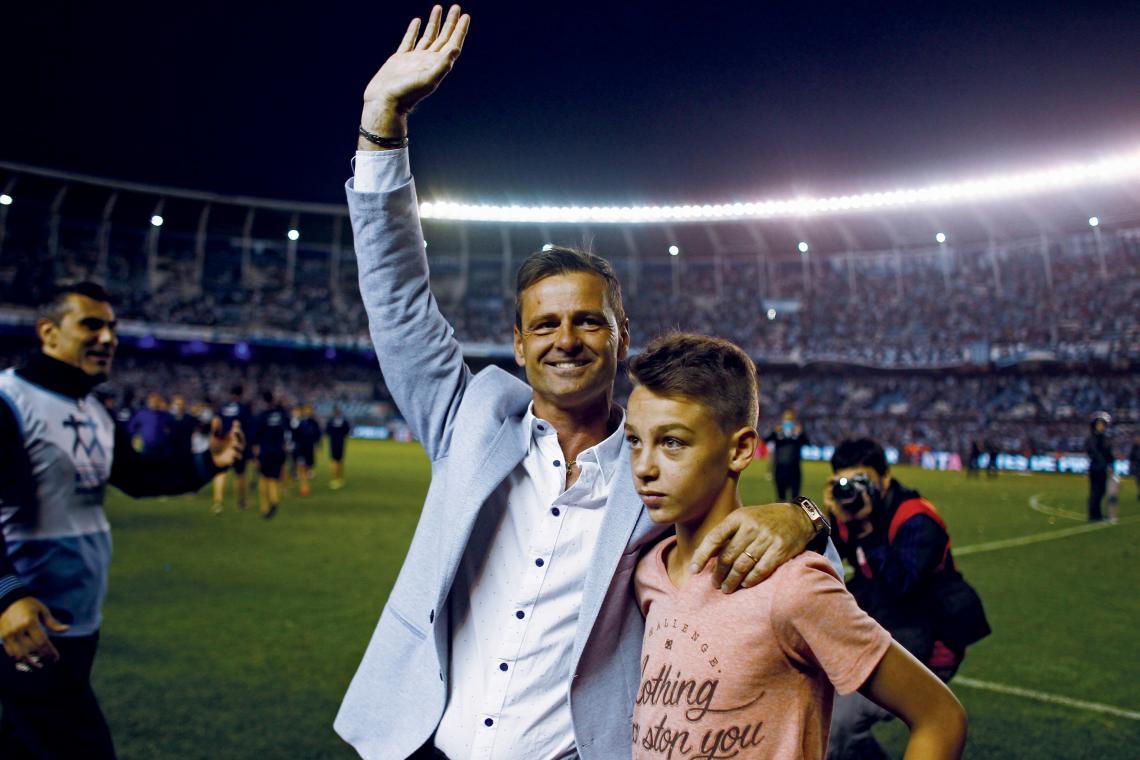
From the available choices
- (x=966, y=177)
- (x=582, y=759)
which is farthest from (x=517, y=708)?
(x=966, y=177)

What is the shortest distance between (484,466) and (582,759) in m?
0.83

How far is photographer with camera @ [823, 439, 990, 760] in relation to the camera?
3695 mm

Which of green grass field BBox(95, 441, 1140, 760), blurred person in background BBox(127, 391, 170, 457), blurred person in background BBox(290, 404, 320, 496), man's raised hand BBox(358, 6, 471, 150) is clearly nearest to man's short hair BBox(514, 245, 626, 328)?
man's raised hand BBox(358, 6, 471, 150)

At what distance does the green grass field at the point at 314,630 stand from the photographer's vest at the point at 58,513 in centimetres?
169

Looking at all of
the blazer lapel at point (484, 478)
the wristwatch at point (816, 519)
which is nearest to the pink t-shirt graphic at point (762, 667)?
the wristwatch at point (816, 519)

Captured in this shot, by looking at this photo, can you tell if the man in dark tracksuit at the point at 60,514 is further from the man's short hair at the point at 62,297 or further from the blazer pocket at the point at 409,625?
the blazer pocket at the point at 409,625

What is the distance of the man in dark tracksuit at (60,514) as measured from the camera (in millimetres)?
3152

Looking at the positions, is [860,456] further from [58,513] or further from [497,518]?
[58,513]

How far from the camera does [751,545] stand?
1899 millimetres

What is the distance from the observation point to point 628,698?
7.09ft

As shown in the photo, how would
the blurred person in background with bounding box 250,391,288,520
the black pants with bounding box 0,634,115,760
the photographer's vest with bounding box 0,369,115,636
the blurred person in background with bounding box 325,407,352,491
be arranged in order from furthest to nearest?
the blurred person in background with bounding box 325,407,352,491 → the blurred person in background with bounding box 250,391,288,520 → the photographer's vest with bounding box 0,369,115,636 → the black pants with bounding box 0,634,115,760

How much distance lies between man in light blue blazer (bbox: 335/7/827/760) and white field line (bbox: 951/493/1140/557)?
11484 mm

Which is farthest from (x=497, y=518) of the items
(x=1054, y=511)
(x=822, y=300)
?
(x=822, y=300)

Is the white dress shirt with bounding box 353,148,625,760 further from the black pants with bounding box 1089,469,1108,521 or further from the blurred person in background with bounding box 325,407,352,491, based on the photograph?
the black pants with bounding box 1089,469,1108,521
